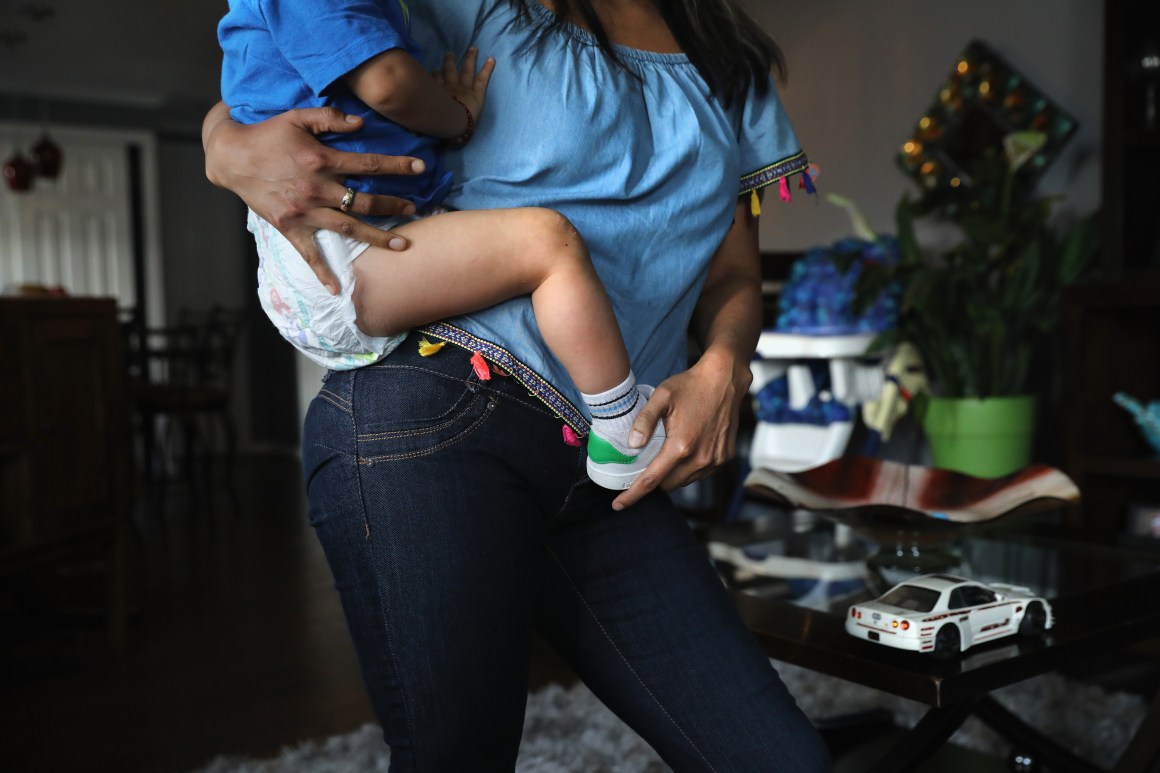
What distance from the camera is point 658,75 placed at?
96 cm

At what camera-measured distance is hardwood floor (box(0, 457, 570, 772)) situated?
235 cm

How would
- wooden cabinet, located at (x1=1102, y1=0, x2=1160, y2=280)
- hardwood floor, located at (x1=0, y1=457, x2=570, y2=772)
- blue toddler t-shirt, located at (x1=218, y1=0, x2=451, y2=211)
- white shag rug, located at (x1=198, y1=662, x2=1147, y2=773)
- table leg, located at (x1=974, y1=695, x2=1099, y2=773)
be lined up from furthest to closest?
wooden cabinet, located at (x1=1102, y1=0, x2=1160, y2=280), hardwood floor, located at (x1=0, y1=457, x2=570, y2=772), white shag rug, located at (x1=198, y1=662, x2=1147, y2=773), table leg, located at (x1=974, y1=695, x2=1099, y2=773), blue toddler t-shirt, located at (x1=218, y1=0, x2=451, y2=211)

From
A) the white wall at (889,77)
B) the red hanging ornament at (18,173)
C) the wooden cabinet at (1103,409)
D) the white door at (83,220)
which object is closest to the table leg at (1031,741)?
the wooden cabinet at (1103,409)

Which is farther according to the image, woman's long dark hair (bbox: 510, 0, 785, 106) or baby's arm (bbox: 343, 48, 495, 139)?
woman's long dark hair (bbox: 510, 0, 785, 106)

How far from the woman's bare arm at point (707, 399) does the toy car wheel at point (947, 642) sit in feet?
1.52

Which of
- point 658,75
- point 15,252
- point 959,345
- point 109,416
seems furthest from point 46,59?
point 658,75

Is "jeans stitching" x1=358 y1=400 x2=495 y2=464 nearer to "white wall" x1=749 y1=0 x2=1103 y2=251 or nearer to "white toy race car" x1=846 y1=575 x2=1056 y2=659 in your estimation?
"white toy race car" x1=846 y1=575 x2=1056 y2=659

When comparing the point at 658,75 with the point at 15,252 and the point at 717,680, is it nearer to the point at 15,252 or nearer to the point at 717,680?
the point at 717,680

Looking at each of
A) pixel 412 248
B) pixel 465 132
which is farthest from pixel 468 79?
pixel 412 248

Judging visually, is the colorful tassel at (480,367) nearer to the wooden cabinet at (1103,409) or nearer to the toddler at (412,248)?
the toddler at (412,248)

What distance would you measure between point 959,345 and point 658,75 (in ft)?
7.44

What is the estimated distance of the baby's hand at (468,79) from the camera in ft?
2.77

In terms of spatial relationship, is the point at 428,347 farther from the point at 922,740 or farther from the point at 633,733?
the point at 633,733

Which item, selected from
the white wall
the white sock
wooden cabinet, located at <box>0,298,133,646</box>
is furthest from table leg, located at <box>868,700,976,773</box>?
the white wall
